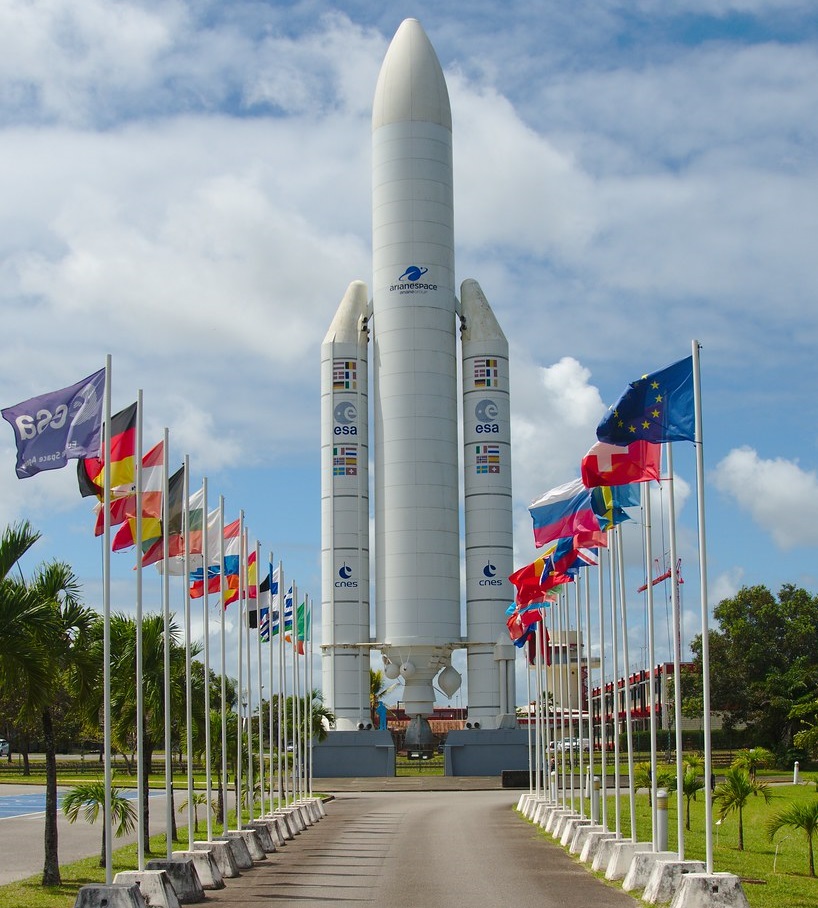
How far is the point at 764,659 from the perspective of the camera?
81.9 metres

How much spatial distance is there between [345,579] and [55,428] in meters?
51.0

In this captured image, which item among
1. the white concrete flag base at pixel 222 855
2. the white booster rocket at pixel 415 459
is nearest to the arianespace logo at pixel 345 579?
the white booster rocket at pixel 415 459

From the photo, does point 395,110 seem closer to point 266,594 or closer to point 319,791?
point 319,791

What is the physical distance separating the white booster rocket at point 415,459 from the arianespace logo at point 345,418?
0.10 metres

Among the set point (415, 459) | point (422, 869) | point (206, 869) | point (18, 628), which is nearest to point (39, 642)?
point (18, 628)

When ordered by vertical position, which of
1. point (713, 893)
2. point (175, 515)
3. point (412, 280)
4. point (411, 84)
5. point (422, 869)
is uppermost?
point (411, 84)

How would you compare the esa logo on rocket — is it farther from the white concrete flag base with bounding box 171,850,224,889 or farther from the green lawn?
the white concrete flag base with bounding box 171,850,224,889

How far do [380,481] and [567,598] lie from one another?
105ft

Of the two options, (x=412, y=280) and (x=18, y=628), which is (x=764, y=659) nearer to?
(x=412, y=280)

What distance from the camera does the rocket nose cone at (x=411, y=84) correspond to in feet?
232

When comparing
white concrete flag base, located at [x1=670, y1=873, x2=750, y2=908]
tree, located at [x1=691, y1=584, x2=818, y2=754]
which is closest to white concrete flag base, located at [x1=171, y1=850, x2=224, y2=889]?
white concrete flag base, located at [x1=670, y1=873, x2=750, y2=908]

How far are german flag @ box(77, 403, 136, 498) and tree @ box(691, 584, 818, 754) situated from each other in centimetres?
6307

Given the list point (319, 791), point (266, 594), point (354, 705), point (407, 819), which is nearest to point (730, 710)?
point (354, 705)

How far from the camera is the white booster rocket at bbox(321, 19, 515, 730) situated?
224ft
